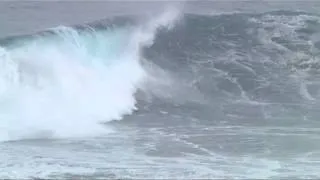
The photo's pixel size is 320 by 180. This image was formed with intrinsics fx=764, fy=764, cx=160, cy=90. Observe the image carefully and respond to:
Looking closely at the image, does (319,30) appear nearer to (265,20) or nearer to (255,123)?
(265,20)

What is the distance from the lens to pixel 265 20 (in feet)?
84.6

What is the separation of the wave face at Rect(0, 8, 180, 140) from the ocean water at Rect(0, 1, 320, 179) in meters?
0.04

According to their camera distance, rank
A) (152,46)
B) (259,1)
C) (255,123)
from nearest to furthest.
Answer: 1. (255,123)
2. (152,46)
3. (259,1)

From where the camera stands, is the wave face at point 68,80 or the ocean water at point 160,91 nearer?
the ocean water at point 160,91

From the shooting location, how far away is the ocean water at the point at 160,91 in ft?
44.1

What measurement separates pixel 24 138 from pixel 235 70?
8.36m

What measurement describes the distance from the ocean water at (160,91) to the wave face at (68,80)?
38 mm

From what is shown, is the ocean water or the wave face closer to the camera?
the ocean water

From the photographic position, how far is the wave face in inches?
647

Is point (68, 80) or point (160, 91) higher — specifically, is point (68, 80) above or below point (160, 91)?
below

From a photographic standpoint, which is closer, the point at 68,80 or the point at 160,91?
the point at 68,80

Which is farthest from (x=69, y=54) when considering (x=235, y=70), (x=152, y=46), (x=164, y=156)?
(x=164, y=156)

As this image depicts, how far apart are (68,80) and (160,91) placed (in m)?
2.66

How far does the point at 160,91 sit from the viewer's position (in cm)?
2009
